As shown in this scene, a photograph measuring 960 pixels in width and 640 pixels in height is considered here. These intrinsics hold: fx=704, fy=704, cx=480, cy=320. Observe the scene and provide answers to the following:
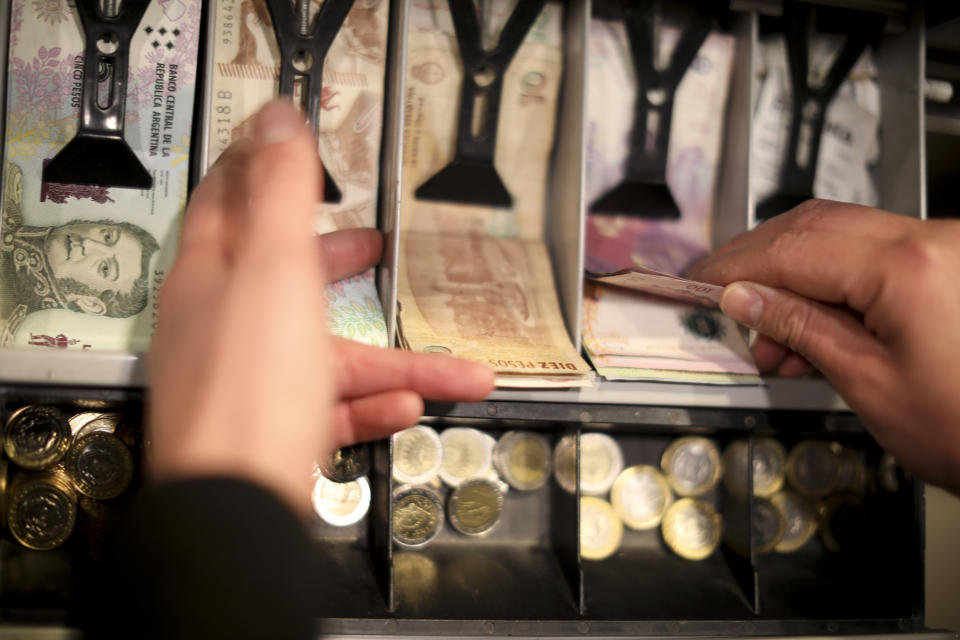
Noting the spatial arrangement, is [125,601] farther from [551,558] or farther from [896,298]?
[551,558]

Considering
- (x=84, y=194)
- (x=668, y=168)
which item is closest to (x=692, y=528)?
(x=668, y=168)

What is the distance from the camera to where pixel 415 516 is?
167 cm

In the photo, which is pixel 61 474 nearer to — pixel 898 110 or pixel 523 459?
pixel 523 459

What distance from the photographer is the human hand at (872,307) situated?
43.8 inches

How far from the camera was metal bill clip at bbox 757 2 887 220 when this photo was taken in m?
1.79

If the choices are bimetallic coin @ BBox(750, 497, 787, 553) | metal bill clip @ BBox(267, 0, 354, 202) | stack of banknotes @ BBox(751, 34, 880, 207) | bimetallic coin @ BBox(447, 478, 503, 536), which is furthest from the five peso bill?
bimetallic coin @ BBox(750, 497, 787, 553)

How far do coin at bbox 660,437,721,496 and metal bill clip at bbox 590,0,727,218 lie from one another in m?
0.66

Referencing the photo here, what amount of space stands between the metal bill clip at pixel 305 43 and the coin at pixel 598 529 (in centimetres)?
113

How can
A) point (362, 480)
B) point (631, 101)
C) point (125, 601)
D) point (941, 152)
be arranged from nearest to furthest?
point (125, 601), point (362, 480), point (631, 101), point (941, 152)

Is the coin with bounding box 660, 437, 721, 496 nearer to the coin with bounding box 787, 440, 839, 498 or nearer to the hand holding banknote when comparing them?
the coin with bounding box 787, 440, 839, 498

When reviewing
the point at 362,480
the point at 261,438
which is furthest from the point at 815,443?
the point at 261,438

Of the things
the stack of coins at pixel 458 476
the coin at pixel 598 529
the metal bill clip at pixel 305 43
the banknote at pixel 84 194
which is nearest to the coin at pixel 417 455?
the stack of coins at pixel 458 476

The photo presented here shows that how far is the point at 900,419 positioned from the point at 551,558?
2.81 feet

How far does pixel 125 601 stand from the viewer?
1.78ft
